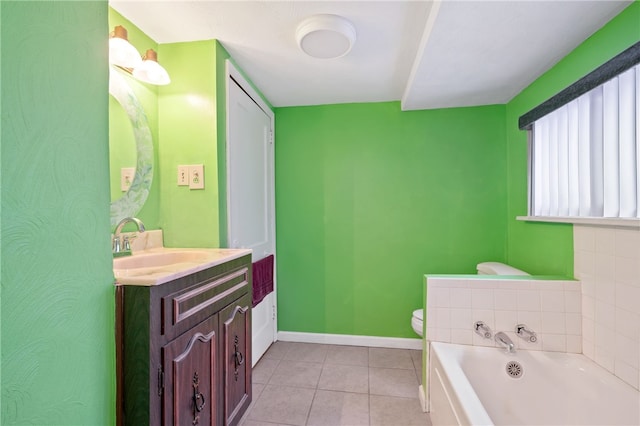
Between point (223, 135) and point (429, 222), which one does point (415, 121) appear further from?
point (223, 135)

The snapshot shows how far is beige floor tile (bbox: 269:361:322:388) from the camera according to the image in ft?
6.40

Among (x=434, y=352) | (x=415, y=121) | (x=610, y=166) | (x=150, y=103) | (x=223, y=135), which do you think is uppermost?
(x=415, y=121)

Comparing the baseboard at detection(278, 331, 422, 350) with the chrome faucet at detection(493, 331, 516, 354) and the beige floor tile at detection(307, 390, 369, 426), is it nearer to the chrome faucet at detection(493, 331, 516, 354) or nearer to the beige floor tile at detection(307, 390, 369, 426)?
the beige floor tile at detection(307, 390, 369, 426)

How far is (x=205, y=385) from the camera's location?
1122mm

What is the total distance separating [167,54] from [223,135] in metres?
0.59

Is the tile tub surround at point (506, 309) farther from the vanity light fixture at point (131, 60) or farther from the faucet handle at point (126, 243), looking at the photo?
the vanity light fixture at point (131, 60)

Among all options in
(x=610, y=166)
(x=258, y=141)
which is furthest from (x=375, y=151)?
(x=610, y=166)

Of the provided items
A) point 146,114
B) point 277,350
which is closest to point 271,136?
point 146,114

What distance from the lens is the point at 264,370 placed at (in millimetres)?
2117

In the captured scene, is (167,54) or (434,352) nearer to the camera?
(434,352)

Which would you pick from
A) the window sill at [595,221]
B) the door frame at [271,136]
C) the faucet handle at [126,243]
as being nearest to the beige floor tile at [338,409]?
the door frame at [271,136]

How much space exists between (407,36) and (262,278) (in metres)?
1.91

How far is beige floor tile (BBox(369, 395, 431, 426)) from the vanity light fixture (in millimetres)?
2250

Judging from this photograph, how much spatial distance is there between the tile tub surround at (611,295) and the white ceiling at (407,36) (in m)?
1.01
